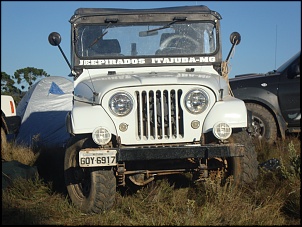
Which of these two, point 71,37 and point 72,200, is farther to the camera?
point 71,37

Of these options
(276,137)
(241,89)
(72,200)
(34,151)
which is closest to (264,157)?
(276,137)

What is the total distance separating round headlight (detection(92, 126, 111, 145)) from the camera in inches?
207

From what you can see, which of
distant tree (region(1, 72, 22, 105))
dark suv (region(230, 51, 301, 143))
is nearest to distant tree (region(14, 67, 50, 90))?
distant tree (region(1, 72, 22, 105))

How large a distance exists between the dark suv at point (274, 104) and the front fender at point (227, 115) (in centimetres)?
364

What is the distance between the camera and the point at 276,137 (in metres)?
9.04

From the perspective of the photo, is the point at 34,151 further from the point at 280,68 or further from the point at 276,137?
the point at 280,68

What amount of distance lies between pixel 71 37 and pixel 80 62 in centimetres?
41

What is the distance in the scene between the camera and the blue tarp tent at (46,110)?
11.7m

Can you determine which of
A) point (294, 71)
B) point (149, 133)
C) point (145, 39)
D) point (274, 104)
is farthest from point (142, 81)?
point (274, 104)

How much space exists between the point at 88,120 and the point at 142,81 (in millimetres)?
764

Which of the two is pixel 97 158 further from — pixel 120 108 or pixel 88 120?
pixel 120 108

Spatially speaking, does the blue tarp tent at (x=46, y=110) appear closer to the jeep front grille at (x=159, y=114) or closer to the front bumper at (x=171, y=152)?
the jeep front grille at (x=159, y=114)

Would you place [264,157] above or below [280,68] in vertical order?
below

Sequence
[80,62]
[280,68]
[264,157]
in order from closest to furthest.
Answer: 1. [80,62]
2. [264,157]
3. [280,68]
